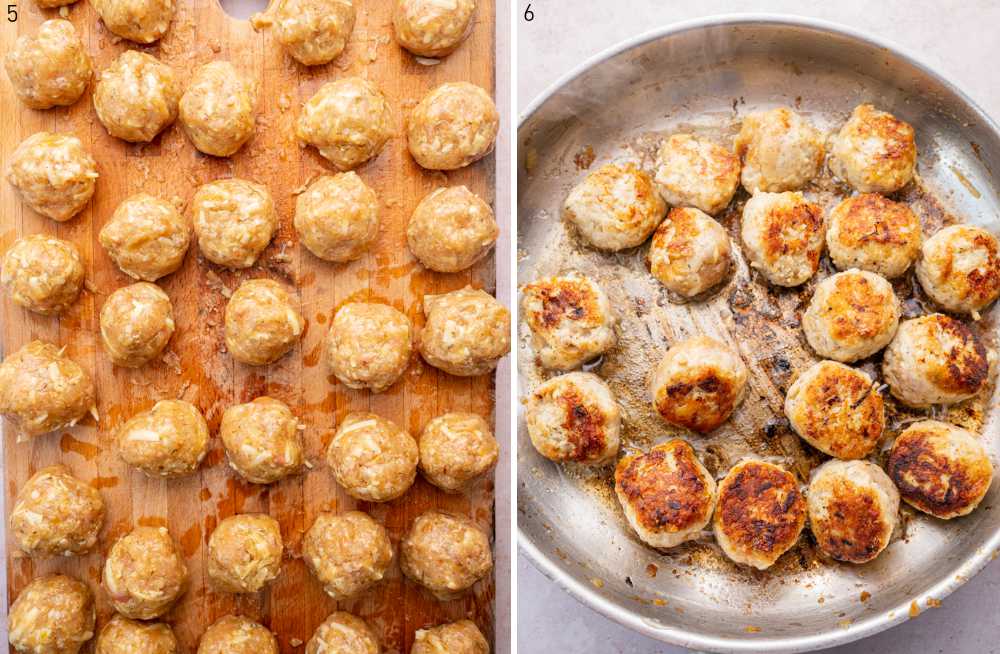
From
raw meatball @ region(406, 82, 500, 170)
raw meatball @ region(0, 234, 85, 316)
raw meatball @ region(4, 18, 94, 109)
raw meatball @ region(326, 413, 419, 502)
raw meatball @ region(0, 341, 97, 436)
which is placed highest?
raw meatball @ region(4, 18, 94, 109)

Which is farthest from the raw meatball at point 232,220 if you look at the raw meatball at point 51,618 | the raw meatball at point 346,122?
the raw meatball at point 51,618

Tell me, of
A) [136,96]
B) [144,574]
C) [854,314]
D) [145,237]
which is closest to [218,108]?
[136,96]

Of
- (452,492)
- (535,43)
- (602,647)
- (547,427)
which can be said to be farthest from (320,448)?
(535,43)

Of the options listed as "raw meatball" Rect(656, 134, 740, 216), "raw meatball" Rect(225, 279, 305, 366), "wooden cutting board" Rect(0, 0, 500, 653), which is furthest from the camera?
"raw meatball" Rect(656, 134, 740, 216)

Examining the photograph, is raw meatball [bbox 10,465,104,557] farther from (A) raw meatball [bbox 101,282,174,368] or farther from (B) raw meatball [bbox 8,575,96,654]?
(A) raw meatball [bbox 101,282,174,368]

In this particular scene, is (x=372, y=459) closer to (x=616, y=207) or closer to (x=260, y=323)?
(x=260, y=323)

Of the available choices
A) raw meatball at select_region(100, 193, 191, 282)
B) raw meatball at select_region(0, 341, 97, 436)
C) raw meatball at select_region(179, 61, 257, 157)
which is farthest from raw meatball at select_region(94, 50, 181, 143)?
raw meatball at select_region(0, 341, 97, 436)

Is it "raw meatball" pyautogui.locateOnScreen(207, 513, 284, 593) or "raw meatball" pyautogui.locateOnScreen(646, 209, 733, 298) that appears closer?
"raw meatball" pyautogui.locateOnScreen(207, 513, 284, 593)
